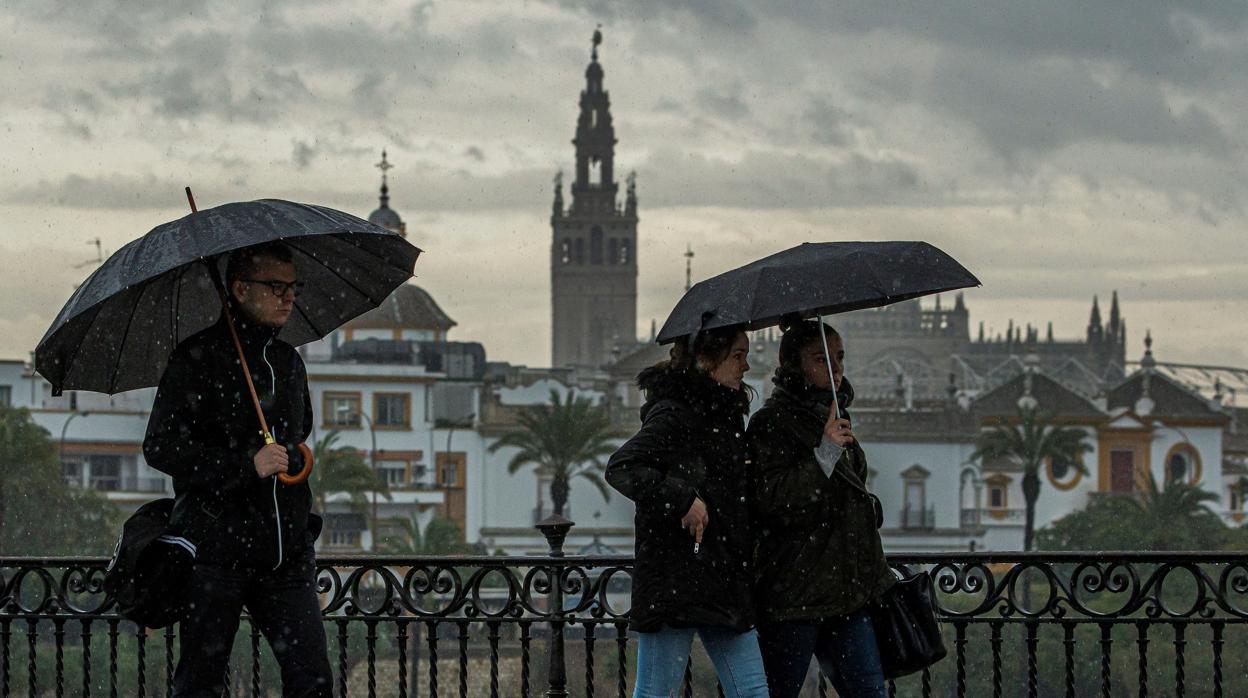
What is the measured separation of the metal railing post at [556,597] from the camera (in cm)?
721

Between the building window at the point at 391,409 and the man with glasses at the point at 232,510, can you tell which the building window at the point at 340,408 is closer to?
the building window at the point at 391,409

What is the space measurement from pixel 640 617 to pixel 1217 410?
83205mm

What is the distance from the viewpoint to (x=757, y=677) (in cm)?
562

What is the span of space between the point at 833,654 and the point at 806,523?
1.38 feet

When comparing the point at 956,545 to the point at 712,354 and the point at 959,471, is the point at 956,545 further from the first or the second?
the point at 712,354

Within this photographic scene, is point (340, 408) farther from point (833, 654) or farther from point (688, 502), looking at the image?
point (688, 502)

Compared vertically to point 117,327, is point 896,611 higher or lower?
lower

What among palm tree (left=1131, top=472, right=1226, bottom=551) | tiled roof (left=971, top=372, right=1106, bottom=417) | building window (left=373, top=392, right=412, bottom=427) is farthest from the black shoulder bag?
tiled roof (left=971, top=372, right=1106, bottom=417)

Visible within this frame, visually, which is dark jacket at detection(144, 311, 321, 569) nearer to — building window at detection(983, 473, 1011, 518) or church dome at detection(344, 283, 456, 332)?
building window at detection(983, 473, 1011, 518)

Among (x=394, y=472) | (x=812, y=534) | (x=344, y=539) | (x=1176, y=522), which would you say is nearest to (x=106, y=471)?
(x=394, y=472)

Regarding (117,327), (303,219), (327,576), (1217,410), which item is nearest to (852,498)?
(303,219)

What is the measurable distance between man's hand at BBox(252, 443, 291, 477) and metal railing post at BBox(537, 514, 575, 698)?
2.00 m

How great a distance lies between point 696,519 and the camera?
549 centimetres

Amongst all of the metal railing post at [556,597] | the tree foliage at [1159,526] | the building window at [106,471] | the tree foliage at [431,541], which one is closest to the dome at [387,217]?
the building window at [106,471]
